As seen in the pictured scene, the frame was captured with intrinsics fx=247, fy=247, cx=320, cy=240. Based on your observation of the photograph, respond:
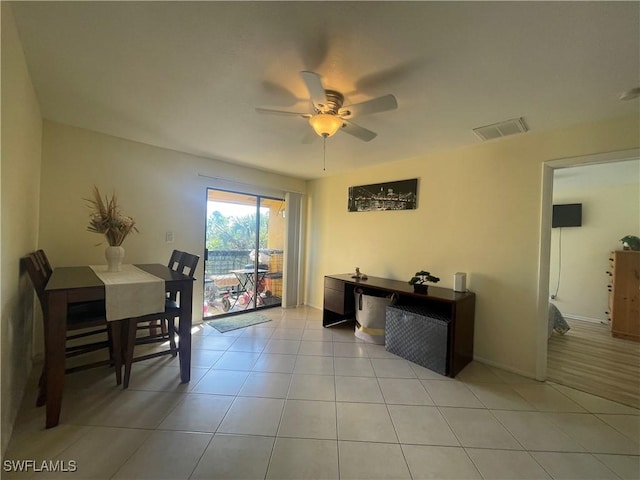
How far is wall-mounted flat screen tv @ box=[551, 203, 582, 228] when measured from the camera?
4.27m

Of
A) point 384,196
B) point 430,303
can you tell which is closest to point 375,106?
point 384,196

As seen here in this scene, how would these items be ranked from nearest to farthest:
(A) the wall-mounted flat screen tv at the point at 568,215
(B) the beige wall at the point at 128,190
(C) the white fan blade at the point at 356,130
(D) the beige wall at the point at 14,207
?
(D) the beige wall at the point at 14,207 < (C) the white fan blade at the point at 356,130 < (B) the beige wall at the point at 128,190 < (A) the wall-mounted flat screen tv at the point at 568,215

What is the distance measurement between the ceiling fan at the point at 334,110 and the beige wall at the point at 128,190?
6.57 ft

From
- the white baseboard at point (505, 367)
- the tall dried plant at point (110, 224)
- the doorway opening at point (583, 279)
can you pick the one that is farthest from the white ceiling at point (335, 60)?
the white baseboard at point (505, 367)

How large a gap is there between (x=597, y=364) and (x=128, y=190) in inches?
218

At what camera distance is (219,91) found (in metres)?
1.83

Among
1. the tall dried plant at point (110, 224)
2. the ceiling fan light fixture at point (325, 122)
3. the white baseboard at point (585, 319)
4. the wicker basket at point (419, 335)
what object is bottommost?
the white baseboard at point (585, 319)

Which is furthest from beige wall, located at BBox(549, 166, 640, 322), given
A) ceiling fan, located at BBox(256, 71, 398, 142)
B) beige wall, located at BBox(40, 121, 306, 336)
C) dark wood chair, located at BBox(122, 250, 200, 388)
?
dark wood chair, located at BBox(122, 250, 200, 388)

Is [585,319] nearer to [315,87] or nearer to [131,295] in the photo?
[315,87]

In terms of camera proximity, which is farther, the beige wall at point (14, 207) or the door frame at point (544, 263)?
the door frame at point (544, 263)

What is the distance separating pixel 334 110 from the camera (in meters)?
1.84

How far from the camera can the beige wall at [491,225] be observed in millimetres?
2328

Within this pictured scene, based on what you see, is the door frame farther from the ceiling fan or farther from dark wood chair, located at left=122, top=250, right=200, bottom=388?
dark wood chair, located at left=122, top=250, right=200, bottom=388

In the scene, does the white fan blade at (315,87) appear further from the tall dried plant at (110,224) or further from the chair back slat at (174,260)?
the chair back slat at (174,260)
